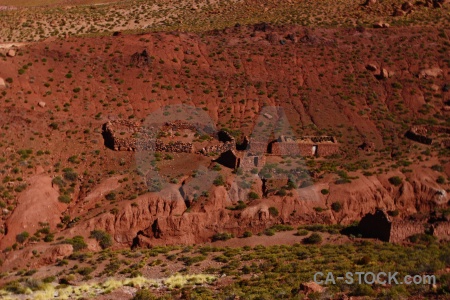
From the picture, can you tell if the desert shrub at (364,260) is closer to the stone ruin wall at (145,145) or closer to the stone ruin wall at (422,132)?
the stone ruin wall at (145,145)

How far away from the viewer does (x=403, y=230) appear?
3378 cm

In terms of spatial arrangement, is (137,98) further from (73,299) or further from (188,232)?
(73,299)

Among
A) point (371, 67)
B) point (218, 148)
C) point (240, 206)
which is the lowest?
point (240, 206)

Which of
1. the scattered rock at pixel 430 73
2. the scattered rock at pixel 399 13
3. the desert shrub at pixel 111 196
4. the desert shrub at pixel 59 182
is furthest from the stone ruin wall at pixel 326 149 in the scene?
the scattered rock at pixel 399 13

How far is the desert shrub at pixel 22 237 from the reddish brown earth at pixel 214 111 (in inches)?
17.9

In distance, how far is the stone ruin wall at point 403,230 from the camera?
33688 mm

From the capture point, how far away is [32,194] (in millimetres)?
38750

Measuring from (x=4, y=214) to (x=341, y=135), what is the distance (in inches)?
1108

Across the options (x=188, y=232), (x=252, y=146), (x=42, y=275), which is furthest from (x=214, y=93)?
(x=42, y=275)

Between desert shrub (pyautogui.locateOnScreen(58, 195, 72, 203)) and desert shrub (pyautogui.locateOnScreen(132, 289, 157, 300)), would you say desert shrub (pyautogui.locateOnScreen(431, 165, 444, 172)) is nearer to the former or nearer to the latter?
desert shrub (pyautogui.locateOnScreen(132, 289, 157, 300))

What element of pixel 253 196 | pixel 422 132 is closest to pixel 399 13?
pixel 422 132

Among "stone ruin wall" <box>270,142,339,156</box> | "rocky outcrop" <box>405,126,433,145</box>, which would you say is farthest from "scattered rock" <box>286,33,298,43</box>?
"stone ruin wall" <box>270,142,339,156</box>

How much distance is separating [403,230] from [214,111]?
22.9m

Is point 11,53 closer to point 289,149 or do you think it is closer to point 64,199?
point 64,199
